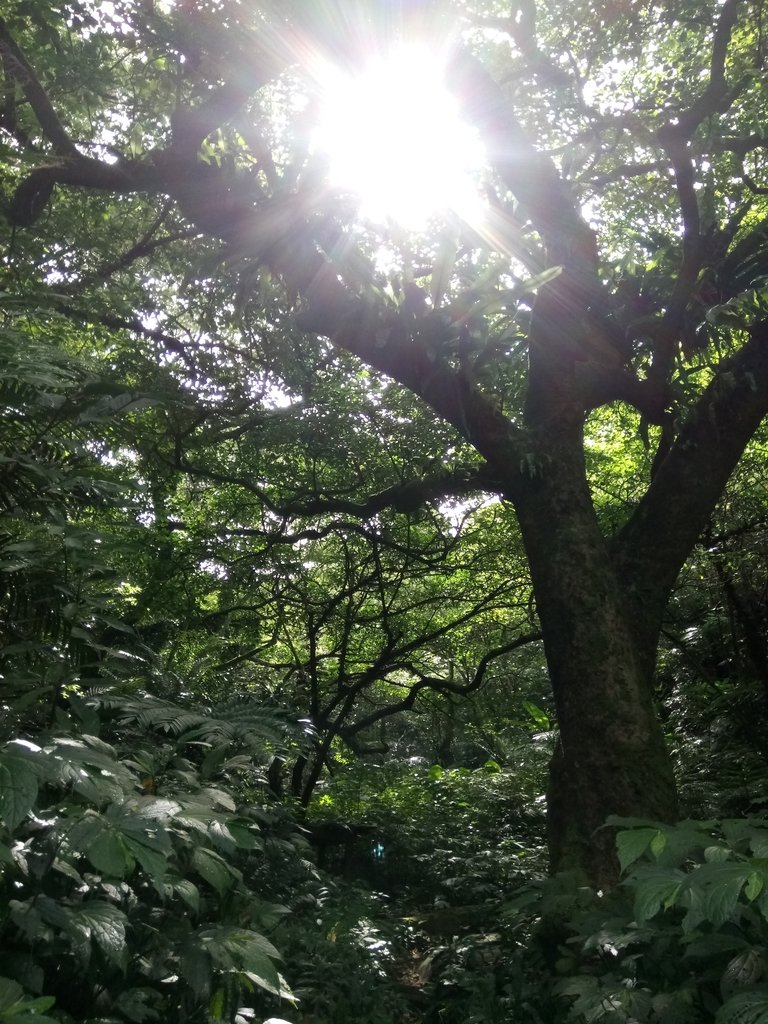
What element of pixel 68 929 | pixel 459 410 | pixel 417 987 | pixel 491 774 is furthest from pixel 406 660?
pixel 68 929

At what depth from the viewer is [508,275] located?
19.1ft

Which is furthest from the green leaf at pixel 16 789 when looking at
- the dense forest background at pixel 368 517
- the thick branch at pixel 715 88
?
the thick branch at pixel 715 88

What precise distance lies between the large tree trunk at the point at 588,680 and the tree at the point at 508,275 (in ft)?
0.04

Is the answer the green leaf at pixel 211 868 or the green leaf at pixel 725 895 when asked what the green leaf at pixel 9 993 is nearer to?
the green leaf at pixel 211 868

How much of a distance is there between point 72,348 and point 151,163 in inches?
57.2

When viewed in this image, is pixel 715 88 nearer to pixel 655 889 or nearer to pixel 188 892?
pixel 655 889

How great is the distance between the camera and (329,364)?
26.7 ft

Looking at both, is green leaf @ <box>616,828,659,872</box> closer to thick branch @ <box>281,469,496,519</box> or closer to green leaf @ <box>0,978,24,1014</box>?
green leaf @ <box>0,978,24,1014</box>

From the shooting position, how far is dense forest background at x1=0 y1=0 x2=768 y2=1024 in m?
2.24

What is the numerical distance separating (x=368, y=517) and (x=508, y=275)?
237 centimetres

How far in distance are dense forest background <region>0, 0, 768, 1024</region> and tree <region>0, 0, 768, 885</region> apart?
30mm

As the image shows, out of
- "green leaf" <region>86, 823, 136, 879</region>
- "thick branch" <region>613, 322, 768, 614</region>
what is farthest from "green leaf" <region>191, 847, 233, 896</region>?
"thick branch" <region>613, 322, 768, 614</region>

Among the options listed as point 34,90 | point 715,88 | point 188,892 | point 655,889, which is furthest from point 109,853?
point 715,88

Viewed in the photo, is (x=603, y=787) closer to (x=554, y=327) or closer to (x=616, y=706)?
(x=616, y=706)
